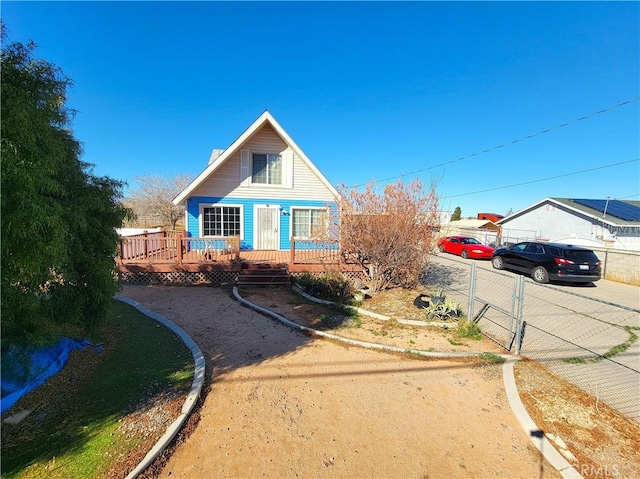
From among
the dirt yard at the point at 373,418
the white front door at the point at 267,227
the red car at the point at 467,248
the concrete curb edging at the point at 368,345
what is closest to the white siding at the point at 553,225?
the red car at the point at 467,248

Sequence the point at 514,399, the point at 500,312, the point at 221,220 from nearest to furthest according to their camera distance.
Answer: the point at 514,399 < the point at 500,312 < the point at 221,220

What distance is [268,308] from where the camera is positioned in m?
7.42

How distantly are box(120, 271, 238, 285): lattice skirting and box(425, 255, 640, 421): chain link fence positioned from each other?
7877 millimetres

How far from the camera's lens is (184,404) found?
11.2ft

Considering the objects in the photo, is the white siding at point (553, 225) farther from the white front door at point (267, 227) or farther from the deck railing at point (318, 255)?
the white front door at point (267, 227)

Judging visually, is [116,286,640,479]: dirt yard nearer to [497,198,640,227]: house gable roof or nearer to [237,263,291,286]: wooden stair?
[237,263,291,286]: wooden stair

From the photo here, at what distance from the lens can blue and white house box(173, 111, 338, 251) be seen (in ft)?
42.0

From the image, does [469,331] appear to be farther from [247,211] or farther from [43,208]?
[247,211]

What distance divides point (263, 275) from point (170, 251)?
→ 3684 mm

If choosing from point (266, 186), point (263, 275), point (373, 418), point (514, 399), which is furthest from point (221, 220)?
point (514, 399)

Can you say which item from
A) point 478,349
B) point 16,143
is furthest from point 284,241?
point 16,143

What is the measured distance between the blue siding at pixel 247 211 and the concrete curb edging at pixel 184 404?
7.30m

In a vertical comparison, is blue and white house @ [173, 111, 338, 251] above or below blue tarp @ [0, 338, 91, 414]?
above

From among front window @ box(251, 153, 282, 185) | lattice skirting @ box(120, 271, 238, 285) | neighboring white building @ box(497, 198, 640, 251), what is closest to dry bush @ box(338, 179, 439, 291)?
lattice skirting @ box(120, 271, 238, 285)
